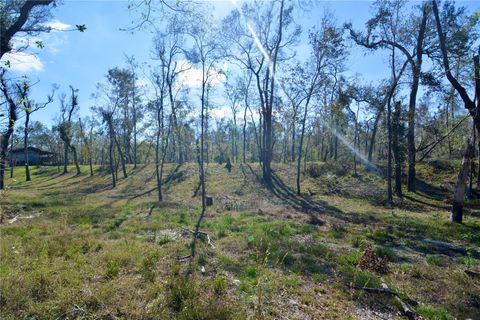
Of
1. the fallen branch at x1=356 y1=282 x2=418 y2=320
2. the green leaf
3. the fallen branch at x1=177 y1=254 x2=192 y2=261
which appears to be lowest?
the fallen branch at x1=356 y1=282 x2=418 y2=320

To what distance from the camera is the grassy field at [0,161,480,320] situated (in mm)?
4914

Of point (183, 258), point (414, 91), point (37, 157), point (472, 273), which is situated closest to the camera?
point (472, 273)

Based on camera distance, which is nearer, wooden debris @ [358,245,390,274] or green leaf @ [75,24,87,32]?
green leaf @ [75,24,87,32]

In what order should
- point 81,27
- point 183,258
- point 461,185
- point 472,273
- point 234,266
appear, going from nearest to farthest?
point 81,27 → point 472,273 → point 234,266 → point 183,258 → point 461,185

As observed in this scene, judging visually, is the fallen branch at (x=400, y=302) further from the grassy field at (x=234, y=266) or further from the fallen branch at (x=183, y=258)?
the fallen branch at (x=183, y=258)

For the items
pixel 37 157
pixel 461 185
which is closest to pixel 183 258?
pixel 461 185

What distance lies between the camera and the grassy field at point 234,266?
491 cm

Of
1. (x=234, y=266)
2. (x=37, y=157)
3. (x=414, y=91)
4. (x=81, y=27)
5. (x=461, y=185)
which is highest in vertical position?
(x=414, y=91)

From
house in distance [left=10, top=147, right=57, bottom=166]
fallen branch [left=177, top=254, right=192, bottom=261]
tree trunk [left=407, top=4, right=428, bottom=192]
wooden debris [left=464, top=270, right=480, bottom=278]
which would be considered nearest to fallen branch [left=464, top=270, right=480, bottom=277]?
wooden debris [left=464, top=270, right=480, bottom=278]

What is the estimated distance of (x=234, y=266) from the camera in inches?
272

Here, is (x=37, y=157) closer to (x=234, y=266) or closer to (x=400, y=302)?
(x=234, y=266)

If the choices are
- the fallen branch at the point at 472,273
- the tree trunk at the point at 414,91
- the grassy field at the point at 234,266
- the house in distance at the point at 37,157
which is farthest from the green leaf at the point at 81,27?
the house in distance at the point at 37,157

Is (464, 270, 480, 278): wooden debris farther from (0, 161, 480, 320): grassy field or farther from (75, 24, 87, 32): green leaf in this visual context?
(75, 24, 87, 32): green leaf

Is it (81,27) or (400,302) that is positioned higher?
(81,27)
